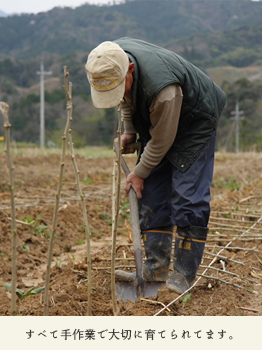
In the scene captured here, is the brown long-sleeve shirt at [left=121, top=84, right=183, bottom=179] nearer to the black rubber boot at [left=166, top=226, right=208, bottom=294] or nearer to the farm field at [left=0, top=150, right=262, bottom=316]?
the black rubber boot at [left=166, top=226, right=208, bottom=294]

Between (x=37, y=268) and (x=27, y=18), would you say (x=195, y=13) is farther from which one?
(x=37, y=268)

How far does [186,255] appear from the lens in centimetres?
234

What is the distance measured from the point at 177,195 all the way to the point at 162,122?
0.44 meters

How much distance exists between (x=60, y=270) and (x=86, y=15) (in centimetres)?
8089

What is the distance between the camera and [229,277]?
263 centimetres

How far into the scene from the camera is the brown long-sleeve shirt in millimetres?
2092

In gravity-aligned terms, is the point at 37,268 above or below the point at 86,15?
below

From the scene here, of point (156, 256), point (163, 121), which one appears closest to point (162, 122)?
point (163, 121)

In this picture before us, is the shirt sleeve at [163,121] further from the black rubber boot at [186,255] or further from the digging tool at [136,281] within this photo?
the black rubber boot at [186,255]

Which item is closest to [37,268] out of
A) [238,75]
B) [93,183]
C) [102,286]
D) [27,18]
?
[102,286]

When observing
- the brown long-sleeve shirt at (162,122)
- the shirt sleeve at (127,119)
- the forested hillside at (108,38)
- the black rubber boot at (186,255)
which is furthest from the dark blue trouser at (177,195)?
the forested hillside at (108,38)

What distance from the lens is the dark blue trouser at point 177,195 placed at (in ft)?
7.49

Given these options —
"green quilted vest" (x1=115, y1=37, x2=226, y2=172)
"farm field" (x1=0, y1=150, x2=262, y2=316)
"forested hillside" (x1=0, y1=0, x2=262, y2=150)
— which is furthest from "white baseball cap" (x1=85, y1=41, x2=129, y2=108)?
"forested hillside" (x1=0, y1=0, x2=262, y2=150)

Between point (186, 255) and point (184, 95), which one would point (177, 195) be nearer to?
point (186, 255)
